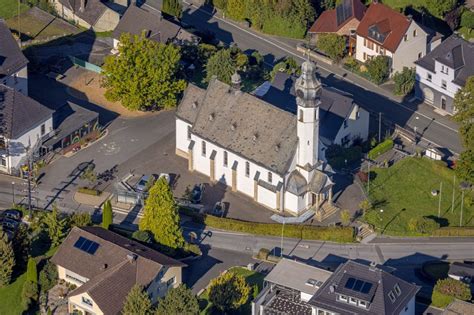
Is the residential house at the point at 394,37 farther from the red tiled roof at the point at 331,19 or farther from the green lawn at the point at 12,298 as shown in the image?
the green lawn at the point at 12,298

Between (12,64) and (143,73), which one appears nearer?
(143,73)

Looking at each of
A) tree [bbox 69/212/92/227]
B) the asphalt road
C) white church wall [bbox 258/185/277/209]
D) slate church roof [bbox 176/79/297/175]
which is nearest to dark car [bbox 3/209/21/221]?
tree [bbox 69/212/92/227]

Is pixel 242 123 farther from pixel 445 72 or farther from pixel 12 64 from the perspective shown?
pixel 12 64

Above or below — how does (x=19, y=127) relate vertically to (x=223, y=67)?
below

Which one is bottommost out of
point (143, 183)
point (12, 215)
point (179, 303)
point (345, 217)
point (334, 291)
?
point (12, 215)

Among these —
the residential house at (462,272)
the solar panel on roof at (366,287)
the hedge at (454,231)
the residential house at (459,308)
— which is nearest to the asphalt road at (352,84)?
the hedge at (454,231)

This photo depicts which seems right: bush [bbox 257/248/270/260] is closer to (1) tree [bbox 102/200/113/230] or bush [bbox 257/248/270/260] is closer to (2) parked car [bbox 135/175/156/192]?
(1) tree [bbox 102/200/113/230]

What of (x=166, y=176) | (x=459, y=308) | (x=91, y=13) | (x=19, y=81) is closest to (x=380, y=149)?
(x=166, y=176)
